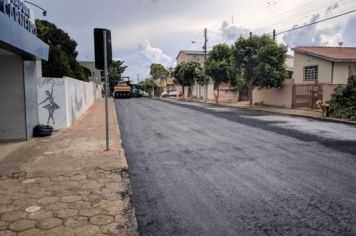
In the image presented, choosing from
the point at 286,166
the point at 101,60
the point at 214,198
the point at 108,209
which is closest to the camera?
the point at 108,209

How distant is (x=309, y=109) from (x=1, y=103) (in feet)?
64.1

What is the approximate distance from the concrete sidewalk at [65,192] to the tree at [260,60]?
19.3m

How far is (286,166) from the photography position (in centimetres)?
752

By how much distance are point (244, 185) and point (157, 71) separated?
304 ft


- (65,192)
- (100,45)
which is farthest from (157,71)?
(65,192)

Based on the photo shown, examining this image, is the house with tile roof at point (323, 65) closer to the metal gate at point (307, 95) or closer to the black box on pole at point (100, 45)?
the metal gate at point (307, 95)

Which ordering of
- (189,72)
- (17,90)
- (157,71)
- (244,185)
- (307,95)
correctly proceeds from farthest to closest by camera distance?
(157,71), (189,72), (307,95), (17,90), (244,185)

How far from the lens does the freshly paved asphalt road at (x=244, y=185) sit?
14.6ft

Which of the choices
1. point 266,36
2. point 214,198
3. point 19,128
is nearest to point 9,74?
point 19,128

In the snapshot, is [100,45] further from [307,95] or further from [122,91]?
[122,91]

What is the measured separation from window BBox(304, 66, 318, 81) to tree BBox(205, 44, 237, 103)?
7392 millimetres

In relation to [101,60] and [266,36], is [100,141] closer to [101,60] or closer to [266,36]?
[101,60]

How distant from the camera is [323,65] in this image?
2795 cm

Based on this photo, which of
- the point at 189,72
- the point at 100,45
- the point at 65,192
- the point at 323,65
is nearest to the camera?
the point at 65,192
